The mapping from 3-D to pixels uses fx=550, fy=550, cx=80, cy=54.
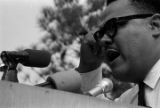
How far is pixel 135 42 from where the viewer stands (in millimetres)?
2861

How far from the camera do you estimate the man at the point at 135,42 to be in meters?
2.85

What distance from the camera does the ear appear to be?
290 cm

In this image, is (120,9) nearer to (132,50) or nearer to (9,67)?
(132,50)

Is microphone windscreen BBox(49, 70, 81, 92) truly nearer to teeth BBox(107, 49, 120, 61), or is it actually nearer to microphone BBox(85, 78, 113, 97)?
microphone BBox(85, 78, 113, 97)

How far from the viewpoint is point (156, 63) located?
2865 mm

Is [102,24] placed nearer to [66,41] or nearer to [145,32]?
[145,32]

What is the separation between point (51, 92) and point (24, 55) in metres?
0.44

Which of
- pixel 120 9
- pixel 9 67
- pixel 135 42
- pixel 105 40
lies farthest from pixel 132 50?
pixel 9 67

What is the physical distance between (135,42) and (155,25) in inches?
6.4

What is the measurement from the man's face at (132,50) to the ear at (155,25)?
0.03 m

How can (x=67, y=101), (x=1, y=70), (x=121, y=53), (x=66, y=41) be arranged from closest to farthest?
(x=67, y=101) → (x=1, y=70) → (x=121, y=53) → (x=66, y=41)

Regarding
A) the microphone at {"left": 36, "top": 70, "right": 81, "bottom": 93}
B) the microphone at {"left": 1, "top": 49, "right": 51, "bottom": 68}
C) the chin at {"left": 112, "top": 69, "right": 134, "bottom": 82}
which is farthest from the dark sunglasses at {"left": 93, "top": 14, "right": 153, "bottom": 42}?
the microphone at {"left": 36, "top": 70, "right": 81, "bottom": 93}

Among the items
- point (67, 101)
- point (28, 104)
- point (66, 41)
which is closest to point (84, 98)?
point (67, 101)

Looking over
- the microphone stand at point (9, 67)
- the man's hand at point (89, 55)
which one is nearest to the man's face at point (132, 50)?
the man's hand at point (89, 55)
